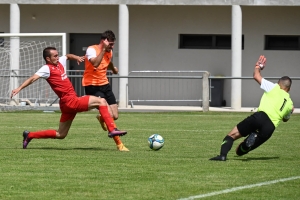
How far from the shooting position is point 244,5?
2808cm

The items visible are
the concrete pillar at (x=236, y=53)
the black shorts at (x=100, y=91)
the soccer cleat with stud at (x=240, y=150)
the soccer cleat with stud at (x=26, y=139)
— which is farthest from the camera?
the concrete pillar at (x=236, y=53)

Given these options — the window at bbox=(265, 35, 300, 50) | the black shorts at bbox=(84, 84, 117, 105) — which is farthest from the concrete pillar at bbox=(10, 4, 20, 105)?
the black shorts at bbox=(84, 84, 117, 105)

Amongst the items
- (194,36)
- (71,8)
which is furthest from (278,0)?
(71,8)

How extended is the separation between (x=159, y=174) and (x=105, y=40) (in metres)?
3.55

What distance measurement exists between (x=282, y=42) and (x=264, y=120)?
18530 millimetres

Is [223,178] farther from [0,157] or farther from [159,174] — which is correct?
[0,157]

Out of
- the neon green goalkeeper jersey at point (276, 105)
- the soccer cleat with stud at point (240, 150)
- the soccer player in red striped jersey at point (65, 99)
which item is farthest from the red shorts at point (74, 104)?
the neon green goalkeeper jersey at point (276, 105)

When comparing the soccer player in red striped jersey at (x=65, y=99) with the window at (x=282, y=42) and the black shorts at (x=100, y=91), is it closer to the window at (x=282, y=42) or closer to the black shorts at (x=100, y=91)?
the black shorts at (x=100, y=91)

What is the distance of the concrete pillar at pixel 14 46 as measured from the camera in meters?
27.0

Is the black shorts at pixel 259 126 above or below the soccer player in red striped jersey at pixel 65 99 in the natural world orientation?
below

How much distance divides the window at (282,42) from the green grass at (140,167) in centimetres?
1167

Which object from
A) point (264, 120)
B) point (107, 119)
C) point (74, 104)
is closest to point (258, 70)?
point (264, 120)

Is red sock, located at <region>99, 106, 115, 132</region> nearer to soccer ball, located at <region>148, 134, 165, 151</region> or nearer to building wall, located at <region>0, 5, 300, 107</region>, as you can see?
soccer ball, located at <region>148, 134, 165, 151</region>

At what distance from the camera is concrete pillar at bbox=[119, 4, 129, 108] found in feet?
93.3
